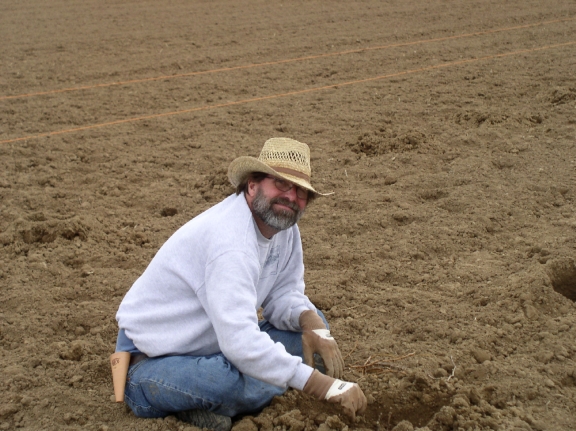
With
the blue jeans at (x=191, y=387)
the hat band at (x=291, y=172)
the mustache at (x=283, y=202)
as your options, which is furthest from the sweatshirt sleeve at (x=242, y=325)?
the hat band at (x=291, y=172)

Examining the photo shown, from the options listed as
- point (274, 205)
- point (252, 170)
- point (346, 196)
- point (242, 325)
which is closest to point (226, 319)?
point (242, 325)

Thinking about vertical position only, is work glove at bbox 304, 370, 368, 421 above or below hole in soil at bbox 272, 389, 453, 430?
above

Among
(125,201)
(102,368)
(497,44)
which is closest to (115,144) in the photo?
(125,201)

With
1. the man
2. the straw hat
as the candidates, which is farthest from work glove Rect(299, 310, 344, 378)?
the straw hat

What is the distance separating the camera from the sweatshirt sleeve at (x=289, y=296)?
A: 331 cm

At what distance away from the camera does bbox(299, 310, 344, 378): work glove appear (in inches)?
122

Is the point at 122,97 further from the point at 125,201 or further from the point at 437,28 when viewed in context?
the point at 437,28

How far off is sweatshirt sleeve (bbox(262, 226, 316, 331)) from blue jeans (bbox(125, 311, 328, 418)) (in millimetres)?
390

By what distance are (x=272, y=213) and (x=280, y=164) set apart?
22 cm

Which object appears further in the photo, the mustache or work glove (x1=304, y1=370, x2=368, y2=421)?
the mustache

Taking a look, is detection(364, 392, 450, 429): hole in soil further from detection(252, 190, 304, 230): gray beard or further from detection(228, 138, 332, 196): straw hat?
detection(228, 138, 332, 196): straw hat

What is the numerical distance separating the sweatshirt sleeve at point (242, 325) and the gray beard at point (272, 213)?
23 cm

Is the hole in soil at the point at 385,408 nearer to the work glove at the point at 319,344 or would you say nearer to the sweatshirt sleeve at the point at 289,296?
the work glove at the point at 319,344

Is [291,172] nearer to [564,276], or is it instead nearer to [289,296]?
[289,296]
